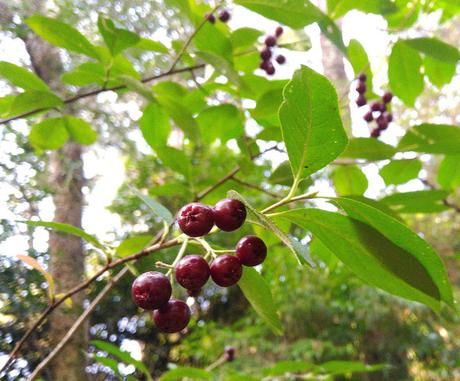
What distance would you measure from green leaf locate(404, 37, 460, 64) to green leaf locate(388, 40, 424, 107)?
0.07 meters

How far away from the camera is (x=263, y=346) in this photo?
12.0ft

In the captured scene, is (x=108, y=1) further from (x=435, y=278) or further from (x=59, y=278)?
(x=435, y=278)

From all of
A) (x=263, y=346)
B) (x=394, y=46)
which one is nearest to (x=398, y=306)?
(x=263, y=346)

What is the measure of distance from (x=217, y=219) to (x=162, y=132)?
0.65 meters

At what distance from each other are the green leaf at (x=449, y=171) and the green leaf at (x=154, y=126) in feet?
2.38

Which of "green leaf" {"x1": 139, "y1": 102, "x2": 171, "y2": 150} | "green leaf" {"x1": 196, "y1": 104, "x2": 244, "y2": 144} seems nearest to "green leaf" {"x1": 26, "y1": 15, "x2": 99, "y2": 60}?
"green leaf" {"x1": 139, "y1": 102, "x2": 171, "y2": 150}

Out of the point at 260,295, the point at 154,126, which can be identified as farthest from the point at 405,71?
the point at 260,295

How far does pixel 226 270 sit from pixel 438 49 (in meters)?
0.74

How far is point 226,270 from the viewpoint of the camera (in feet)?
1.68

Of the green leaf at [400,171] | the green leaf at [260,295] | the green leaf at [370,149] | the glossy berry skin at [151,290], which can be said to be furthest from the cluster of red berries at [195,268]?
the green leaf at [400,171]

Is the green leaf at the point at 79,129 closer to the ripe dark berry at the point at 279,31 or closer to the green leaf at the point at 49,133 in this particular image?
the green leaf at the point at 49,133

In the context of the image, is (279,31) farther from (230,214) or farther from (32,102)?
(230,214)

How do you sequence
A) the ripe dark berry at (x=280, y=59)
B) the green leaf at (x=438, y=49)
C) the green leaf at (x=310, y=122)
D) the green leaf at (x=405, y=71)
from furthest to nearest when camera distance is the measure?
the ripe dark berry at (x=280, y=59) → the green leaf at (x=405, y=71) → the green leaf at (x=438, y=49) → the green leaf at (x=310, y=122)

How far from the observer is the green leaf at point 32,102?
865mm
